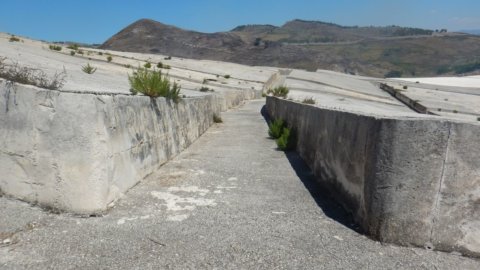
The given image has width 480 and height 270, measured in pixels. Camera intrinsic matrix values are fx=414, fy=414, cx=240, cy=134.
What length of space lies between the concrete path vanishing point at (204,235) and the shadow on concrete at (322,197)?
0.08ft

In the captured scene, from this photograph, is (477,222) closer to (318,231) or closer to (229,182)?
(318,231)

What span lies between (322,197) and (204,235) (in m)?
2.20

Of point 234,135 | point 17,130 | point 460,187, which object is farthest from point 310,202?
point 234,135

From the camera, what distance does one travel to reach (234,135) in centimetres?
1260

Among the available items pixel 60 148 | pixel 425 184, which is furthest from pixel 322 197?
pixel 60 148

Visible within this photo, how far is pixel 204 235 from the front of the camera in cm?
438

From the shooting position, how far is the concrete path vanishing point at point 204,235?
3.83 meters

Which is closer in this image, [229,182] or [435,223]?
[435,223]

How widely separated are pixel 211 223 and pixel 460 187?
2.65 metres

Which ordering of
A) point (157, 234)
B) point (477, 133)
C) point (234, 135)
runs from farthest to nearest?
point (234, 135) < point (157, 234) < point (477, 133)

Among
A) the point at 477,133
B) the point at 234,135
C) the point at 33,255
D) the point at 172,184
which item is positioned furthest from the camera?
the point at 234,135

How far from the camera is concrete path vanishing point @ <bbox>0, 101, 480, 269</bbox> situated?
383 cm

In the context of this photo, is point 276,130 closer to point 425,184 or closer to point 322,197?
point 322,197

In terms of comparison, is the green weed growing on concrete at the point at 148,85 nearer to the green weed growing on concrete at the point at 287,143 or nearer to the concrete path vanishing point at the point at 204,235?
the concrete path vanishing point at the point at 204,235
